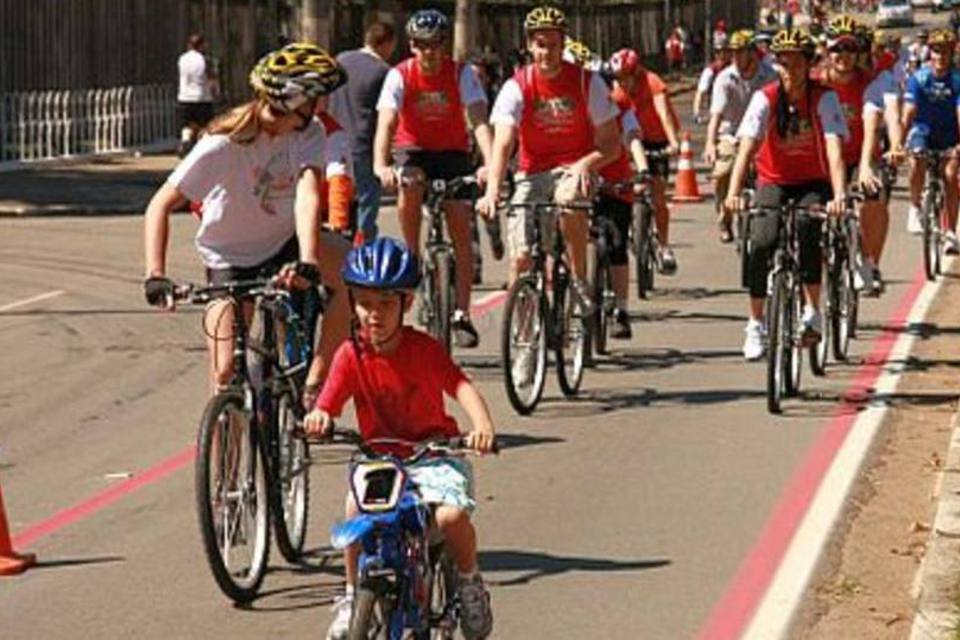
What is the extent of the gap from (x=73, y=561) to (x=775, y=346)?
472 centimetres

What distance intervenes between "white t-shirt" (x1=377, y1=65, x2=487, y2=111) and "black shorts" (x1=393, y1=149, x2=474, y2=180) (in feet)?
1.10

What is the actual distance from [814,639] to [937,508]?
2162mm

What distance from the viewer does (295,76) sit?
9930mm

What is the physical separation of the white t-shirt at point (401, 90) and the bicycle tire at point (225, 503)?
19.9 feet

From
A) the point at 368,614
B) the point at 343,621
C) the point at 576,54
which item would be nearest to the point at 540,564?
the point at 343,621

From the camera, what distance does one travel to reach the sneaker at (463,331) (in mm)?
16219

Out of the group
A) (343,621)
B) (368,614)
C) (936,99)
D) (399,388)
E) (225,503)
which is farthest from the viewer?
(936,99)

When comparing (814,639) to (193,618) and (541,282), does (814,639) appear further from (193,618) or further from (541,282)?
(541,282)

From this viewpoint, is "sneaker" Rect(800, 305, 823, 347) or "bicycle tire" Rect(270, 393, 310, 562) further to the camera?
"sneaker" Rect(800, 305, 823, 347)

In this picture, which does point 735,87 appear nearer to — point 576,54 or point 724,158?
point 724,158

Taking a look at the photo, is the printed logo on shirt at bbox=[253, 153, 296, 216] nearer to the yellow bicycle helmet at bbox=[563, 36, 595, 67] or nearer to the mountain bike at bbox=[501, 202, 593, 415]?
the mountain bike at bbox=[501, 202, 593, 415]

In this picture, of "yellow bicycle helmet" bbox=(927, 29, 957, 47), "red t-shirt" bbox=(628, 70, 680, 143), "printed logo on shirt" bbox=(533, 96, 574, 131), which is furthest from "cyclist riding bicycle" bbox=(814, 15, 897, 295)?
"printed logo on shirt" bbox=(533, 96, 574, 131)

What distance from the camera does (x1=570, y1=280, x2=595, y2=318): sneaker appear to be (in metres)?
15.2

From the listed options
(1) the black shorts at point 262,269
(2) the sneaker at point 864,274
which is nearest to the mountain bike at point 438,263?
(2) the sneaker at point 864,274
